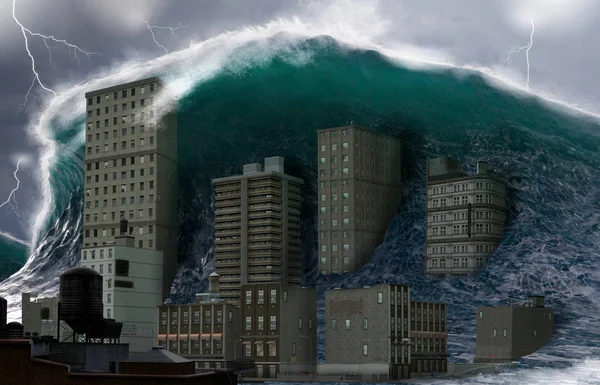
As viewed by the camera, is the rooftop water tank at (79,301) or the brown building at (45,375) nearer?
the brown building at (45,375)

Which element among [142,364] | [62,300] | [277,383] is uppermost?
[62,300]

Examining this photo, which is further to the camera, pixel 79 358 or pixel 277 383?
pixel 277 383

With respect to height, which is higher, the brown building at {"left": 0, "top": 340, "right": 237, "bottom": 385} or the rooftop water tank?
the rooftop water tank

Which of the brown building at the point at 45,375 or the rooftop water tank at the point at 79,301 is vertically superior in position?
the rooftop water tank at the point at 79,301

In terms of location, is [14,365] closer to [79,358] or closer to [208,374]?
[79,358]

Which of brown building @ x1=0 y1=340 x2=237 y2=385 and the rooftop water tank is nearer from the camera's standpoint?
brown building @ x1=0 y1=340 x2=237 y2=385

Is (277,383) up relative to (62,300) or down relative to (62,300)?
down

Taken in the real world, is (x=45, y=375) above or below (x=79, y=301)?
below

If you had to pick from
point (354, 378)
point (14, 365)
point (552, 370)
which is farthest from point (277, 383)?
point (14, 365)
